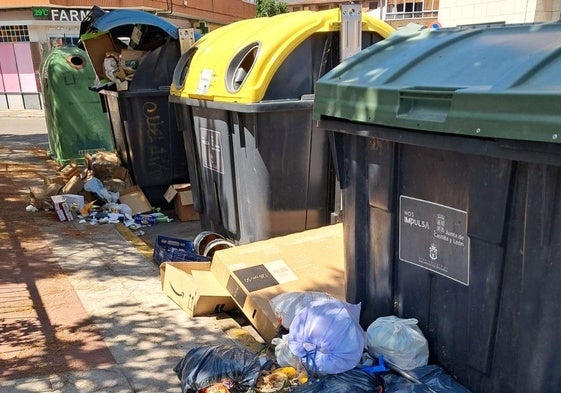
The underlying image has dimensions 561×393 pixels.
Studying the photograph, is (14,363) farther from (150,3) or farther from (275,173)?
(150,3)

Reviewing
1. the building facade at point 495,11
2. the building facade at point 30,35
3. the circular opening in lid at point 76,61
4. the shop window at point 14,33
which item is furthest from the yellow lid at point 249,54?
the shop window at point 14,33

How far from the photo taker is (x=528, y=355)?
184 cm

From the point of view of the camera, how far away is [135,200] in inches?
228

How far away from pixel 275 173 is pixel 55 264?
80.5 inches

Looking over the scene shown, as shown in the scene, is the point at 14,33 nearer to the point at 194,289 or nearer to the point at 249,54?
the point at 249,54

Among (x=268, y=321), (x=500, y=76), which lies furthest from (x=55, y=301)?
(x=500, y=76)

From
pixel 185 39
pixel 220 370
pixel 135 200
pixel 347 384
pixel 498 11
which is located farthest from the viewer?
pixel 498 11

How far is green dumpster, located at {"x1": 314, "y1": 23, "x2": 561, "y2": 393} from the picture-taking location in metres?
1.71

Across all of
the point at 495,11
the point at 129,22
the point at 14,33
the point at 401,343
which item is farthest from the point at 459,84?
the point at 14,33

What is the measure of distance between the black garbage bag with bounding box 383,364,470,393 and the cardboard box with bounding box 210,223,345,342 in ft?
2.54

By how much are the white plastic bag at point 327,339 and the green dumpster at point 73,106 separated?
640 cm

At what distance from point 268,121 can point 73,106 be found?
5233 mm

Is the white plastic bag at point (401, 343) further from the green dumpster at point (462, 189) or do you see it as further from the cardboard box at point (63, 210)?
the cardboard box at point (63, 210)

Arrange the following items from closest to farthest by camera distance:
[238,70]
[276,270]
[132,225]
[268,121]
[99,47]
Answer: [276,270], [268,121], [238,70], [132,225], [99,47]
